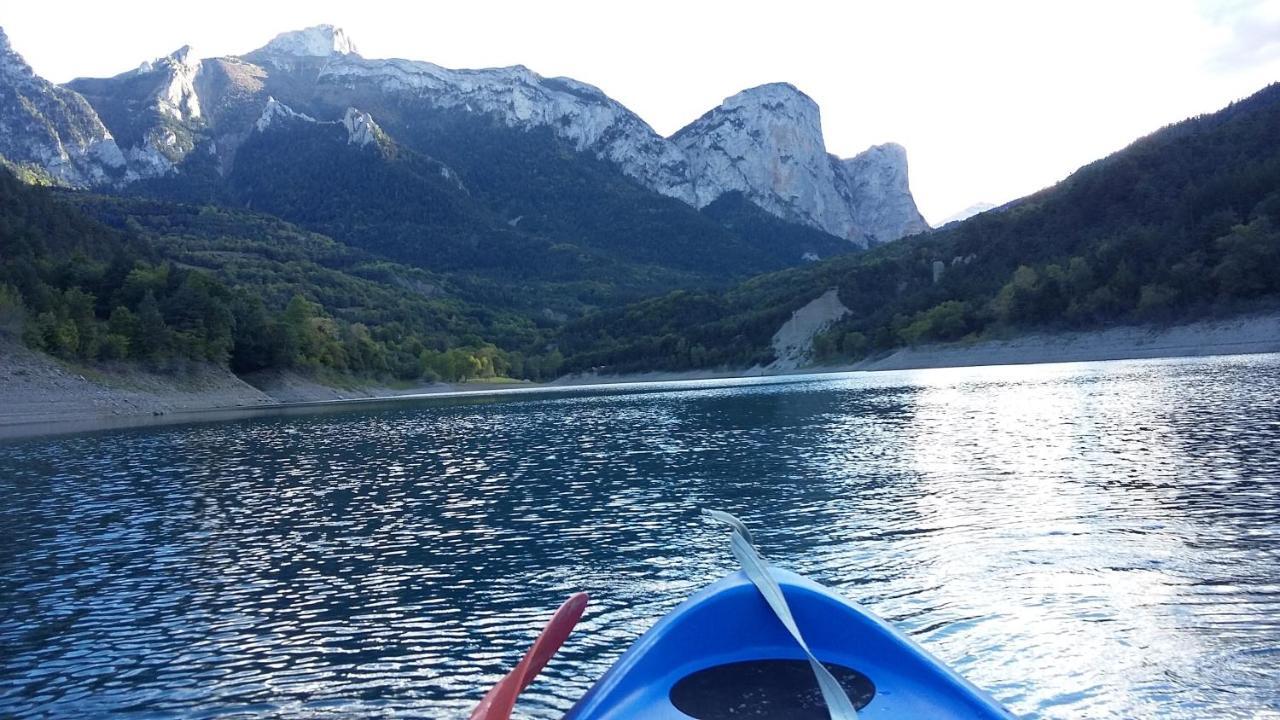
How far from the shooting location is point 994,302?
124 meters

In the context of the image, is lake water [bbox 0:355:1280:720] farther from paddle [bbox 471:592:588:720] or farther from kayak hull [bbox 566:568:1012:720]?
kayak hull [bbox 566:568:1012:720]

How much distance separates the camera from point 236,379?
340 ft

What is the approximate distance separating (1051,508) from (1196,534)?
3.90 metres

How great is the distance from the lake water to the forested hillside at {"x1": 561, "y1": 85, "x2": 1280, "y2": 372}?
6846 cm

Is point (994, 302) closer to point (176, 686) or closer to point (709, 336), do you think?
point (709, 336)

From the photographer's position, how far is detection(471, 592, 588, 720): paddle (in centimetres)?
602

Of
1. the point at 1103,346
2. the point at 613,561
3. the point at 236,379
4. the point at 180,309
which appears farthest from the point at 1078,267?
the point at 180,309

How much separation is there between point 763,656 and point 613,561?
9.83 meters

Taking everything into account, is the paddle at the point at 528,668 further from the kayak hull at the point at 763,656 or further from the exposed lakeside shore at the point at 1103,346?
the exposed lakeside shore at the point at 1103,346

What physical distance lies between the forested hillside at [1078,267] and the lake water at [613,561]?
225ft

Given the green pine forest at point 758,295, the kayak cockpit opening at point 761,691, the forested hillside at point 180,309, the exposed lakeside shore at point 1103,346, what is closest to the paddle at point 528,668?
the kayak cockpit opening at point 761,691

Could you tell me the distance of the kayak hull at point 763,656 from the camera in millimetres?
6504

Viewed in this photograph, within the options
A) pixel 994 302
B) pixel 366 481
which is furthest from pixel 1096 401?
pixel 994 302

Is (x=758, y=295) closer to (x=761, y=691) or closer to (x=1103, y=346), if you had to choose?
(x=1103, y=346)
